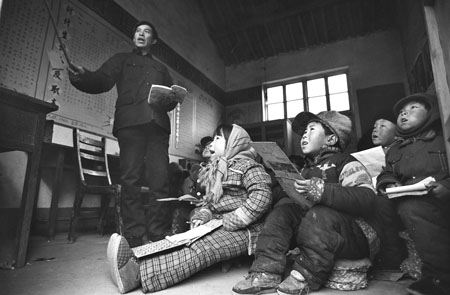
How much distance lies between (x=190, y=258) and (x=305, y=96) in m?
5.48

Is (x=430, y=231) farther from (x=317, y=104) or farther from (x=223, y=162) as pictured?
(x=317, y=104)

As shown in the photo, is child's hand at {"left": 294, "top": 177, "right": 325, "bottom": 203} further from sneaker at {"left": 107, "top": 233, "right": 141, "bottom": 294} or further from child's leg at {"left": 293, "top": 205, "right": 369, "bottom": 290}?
sneaker at {"left": 107, "top": 233, "right": 141, "bottom": 294}

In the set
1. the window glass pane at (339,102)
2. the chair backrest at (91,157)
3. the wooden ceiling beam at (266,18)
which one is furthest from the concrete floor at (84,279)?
the wooden ceiling beam at (266,18)

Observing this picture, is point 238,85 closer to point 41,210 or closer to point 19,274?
point 41,210

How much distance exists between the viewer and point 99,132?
3150 mm

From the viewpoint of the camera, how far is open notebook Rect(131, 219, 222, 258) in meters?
1.20

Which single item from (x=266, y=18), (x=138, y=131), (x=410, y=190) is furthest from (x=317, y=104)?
(x=410, y=190)

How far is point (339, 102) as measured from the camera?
5730mm

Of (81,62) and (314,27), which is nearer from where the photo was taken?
(81,62)

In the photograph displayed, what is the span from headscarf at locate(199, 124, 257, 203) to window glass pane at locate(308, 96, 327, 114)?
15.3 feet

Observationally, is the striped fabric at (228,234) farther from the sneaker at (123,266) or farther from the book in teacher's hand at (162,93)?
the book in teacher's hand at (162,93)

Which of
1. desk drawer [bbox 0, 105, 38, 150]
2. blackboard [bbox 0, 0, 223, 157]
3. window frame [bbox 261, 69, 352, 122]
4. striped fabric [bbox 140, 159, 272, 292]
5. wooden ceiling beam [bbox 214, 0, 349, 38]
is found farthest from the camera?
window frame [bbox 261, 69, 352, 122]

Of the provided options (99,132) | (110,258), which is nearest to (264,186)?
(110,258)

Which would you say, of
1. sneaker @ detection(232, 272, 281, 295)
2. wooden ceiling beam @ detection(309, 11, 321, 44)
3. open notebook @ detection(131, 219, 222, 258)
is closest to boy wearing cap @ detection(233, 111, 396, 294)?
sneaker @ detection(232, 272, 281, 295)
